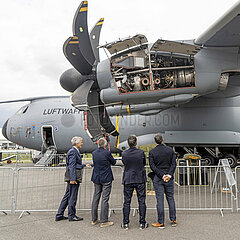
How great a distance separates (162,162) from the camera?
3.90 m

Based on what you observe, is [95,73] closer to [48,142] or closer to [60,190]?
[60,190]

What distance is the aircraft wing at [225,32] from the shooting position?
525 cm

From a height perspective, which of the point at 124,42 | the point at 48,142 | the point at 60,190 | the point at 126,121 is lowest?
the point at 60,190

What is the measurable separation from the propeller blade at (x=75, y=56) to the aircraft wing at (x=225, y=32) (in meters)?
3.62

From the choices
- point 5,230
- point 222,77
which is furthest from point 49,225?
point 222,77

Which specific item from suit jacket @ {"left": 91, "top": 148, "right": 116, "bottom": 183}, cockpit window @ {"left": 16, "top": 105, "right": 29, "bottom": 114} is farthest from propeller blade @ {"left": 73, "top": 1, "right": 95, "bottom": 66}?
cockpit window @ {"left": 16, "top": 105, "right": 29, "bottom": 114}

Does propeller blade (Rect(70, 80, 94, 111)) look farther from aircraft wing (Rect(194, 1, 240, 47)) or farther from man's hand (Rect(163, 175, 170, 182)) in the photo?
man's hand (Rect(163, 175, 170, 182))

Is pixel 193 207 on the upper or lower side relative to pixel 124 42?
lower

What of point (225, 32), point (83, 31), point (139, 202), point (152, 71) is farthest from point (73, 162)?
point (225, 32)

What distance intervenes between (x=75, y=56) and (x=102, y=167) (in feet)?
14.9

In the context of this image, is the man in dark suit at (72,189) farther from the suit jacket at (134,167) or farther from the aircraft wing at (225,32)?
the aircraft wing at (225,32)

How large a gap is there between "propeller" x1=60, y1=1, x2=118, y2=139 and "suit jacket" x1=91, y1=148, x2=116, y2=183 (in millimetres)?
3988

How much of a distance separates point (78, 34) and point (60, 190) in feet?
16.7

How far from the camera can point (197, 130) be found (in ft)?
35.0
